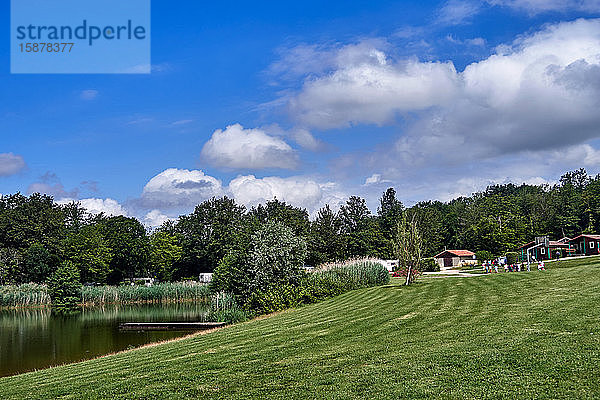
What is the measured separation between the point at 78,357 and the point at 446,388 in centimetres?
1681

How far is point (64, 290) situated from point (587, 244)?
52.4m

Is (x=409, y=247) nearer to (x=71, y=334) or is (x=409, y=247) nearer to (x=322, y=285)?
(x=322, y=285)

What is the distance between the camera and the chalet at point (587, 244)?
53950mm

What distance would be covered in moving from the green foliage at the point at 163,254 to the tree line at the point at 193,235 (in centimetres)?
12

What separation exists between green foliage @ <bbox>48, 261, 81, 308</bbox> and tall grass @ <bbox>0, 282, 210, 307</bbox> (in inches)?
23.1

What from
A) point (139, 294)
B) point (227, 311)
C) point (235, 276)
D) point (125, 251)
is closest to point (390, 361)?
point (227, 311)

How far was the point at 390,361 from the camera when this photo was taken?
8570mm

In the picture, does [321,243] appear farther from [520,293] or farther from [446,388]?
[446,388]

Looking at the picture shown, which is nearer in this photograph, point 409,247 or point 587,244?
point 409,247

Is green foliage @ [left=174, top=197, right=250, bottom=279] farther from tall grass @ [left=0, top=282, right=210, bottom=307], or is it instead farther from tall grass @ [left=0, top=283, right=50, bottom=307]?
tall grass @ [left=0, top=283, right=50, bottom=307]

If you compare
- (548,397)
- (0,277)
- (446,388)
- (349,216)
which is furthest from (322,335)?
(349,216)

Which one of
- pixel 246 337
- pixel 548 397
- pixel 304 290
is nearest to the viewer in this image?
pixel 548 397

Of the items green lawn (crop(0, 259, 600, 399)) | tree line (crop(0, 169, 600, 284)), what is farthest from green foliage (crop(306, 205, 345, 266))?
green lawn (crop(0, 259, 600, 399))

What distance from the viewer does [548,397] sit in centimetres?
601
